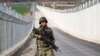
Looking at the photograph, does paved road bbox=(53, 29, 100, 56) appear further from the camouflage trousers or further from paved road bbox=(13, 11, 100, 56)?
the camouflage trousers

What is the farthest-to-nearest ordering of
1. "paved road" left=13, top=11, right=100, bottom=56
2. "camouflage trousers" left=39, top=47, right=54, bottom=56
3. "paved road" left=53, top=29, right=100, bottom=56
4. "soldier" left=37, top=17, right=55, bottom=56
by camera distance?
"paved road" left=53, top=29, right=100, bottom=56 < "paved road" left=13, top=11, right=100, bottom=56 < "camouflage trousers" left=39, top=47, right=54, bottom=56 < "soldier" left=37, top=17, right=55, bottom=56

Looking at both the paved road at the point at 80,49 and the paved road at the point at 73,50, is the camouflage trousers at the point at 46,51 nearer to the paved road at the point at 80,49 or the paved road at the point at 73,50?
the paved road at the point at 73,50

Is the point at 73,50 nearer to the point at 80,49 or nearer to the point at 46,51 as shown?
the point at 80,49

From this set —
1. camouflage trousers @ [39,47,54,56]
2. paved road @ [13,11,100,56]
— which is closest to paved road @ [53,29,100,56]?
paved road @ [13,11,100,56]

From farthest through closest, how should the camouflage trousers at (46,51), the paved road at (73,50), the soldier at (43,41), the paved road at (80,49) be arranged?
the paved road at (80,49) < the paved road at (73,50) < the camouflage trousers at (46,51) < the soldier at (43,41)

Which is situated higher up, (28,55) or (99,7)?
(99,7)

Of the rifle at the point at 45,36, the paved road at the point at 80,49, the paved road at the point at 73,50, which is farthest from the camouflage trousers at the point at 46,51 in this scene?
the paved road at the point at 80,49

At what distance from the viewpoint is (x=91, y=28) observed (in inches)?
2030

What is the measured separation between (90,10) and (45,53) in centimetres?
3997

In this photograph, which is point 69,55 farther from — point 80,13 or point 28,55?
point 80,13

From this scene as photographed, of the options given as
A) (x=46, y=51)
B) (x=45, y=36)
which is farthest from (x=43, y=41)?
(x=46, y=51)

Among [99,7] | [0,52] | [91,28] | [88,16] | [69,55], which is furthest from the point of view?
[88,16]

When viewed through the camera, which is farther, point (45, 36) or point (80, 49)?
point (80, 49)

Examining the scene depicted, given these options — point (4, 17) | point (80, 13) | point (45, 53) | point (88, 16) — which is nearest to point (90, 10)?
point (88, 16)
